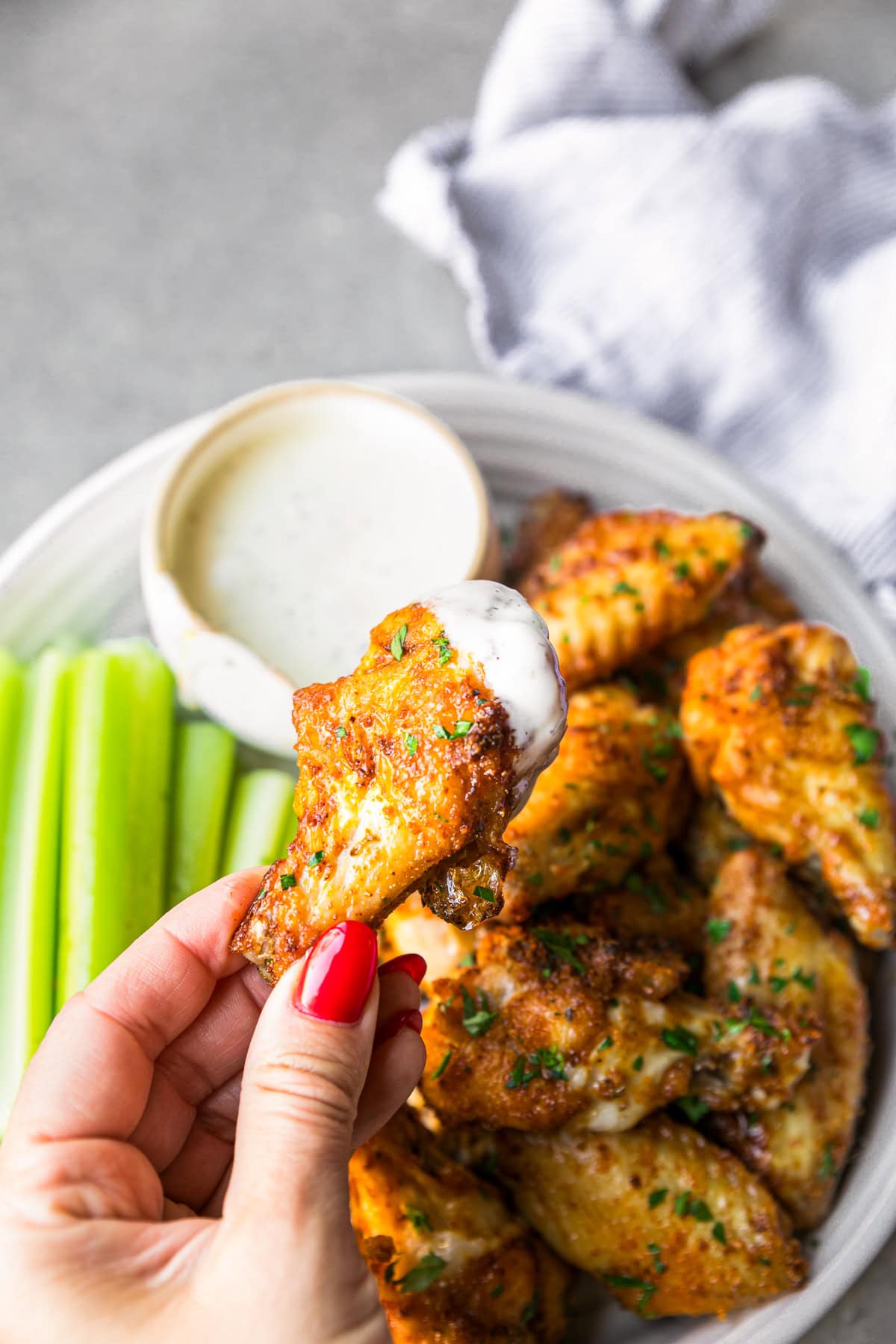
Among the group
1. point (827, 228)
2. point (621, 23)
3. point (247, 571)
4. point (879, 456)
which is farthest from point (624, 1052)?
point (621, 23)

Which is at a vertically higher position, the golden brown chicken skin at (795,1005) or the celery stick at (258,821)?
the golden brown chicken skin at (795,1005)

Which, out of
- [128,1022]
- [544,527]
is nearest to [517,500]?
[544,527]

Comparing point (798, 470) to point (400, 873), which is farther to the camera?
point (798, 470)

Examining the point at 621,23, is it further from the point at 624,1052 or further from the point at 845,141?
the point at 624,1052

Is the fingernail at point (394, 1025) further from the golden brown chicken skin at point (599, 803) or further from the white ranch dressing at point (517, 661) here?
the white ranch dressing at point (517, 661)

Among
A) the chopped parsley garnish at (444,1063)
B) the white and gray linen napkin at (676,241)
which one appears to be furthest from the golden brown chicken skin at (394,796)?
the white and gray linen napkin at (676,241)

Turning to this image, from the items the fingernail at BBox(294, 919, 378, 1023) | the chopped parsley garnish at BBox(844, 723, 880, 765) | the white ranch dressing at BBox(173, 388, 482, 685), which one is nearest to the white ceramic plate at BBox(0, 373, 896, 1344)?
the white ranch dressing at BBox(173, 388, 482, 685)

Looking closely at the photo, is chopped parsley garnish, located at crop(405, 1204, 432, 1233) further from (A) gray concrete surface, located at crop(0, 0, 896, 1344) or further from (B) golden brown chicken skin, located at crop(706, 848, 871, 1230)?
(A) gray concrete surface, located at crop(0, 0, 896, 1344)
